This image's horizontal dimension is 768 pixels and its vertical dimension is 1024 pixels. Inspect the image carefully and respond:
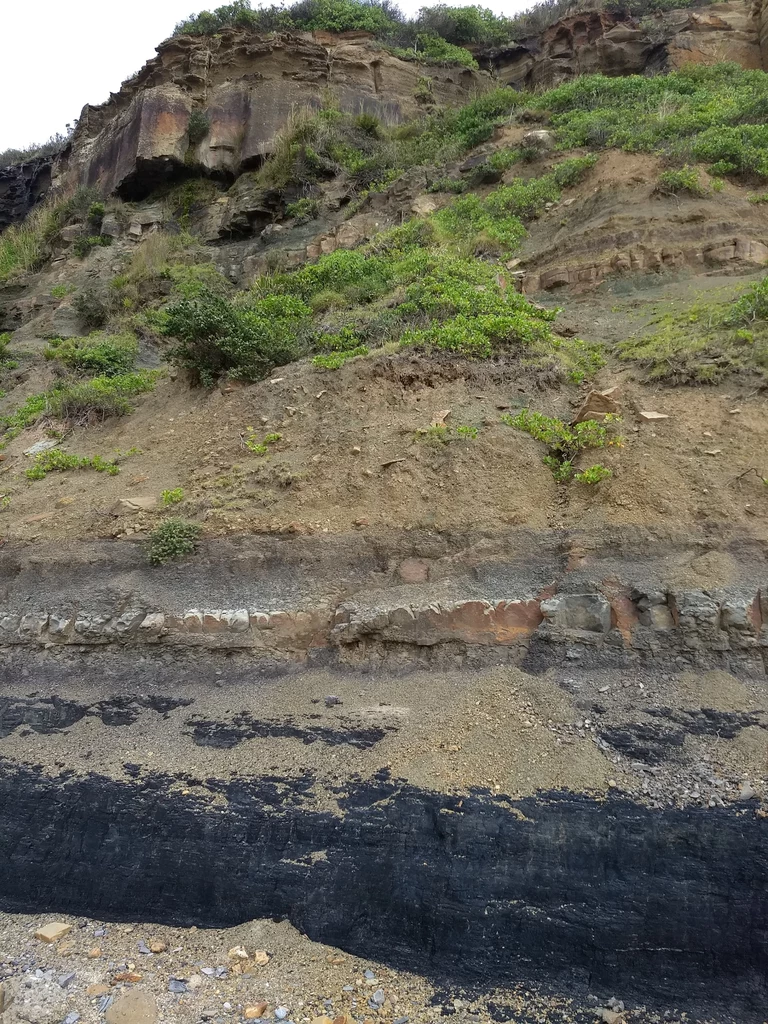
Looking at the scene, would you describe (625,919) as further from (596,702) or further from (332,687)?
(332,687)

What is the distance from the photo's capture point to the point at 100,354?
1301 centimetres

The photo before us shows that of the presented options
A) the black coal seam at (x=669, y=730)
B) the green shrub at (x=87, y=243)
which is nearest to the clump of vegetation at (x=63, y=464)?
the black coal seam at (x=669, y=730)

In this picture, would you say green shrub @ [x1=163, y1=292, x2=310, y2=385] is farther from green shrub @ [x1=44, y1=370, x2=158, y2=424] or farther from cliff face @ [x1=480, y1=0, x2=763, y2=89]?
cliff face @ [x1=480, y1=0, x2=763, y2=89]

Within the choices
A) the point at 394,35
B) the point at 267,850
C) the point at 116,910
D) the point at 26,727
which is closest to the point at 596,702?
the point at 267,850

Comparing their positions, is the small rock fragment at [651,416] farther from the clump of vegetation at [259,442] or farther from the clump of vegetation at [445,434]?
the clump of vegetation at [259,442]

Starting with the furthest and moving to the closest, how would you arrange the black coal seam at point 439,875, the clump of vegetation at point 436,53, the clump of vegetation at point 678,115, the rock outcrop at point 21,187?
the rock outcrop at point 21,187, the clump of vegetation at point 436,53, the clump of vegetation at point 678,115, the black coal seam at point 439,875

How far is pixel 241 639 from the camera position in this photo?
6410 millimetres

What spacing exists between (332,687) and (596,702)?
2398 mm

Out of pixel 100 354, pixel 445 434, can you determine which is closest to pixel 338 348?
pixel 445 434

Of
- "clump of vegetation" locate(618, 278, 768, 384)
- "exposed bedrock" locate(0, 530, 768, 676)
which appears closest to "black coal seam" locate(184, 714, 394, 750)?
"exposed bedrock" locate(0, 530, 768, 676)

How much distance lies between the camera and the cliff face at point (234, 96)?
2048cm

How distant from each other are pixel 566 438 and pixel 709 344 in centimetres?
243

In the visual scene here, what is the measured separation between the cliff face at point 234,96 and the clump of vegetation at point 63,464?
1498 cm

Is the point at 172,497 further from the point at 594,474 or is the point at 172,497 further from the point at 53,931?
the point at 594,474
